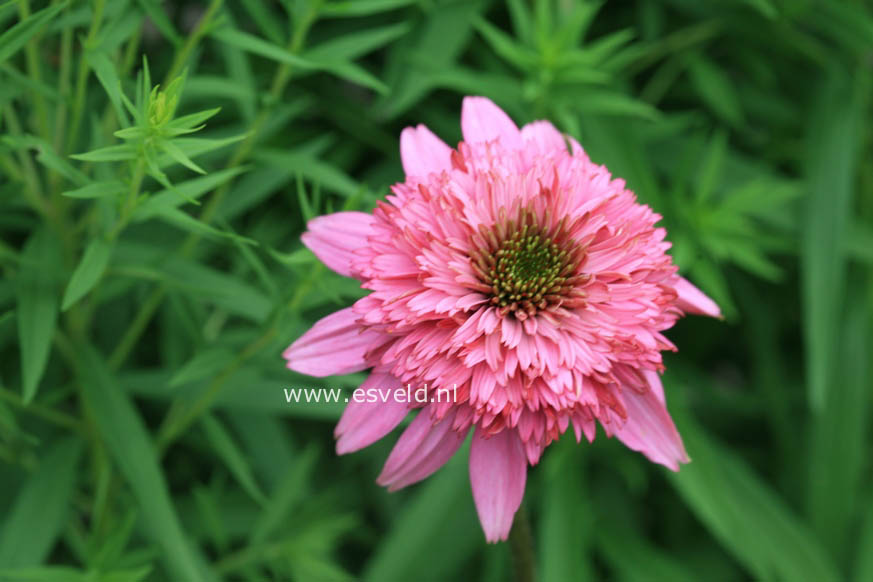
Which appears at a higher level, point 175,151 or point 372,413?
point 175,151

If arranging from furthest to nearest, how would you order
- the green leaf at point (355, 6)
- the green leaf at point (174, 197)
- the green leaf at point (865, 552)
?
the green leaf at point (865, 552), the green leaf at point (355, 6), the green leaf at point (174, 197)

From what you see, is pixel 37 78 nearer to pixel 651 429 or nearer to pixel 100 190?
pixel 100 190

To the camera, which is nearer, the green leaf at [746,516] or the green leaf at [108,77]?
the green leaf at [108,77]

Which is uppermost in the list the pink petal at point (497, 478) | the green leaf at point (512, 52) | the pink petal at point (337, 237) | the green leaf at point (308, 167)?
the green leaf at point (512, 52)

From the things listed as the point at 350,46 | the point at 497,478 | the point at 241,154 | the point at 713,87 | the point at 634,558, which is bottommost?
the point at 634,558

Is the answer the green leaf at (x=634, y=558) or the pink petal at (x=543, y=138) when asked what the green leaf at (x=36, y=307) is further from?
the green leaf at (x=634, y=558)

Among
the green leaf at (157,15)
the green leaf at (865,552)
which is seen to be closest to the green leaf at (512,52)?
the green leaf at (157,15)

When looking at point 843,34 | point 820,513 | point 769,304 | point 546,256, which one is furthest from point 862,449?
point 546,256

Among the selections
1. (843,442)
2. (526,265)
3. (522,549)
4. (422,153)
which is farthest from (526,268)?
(843,442)
